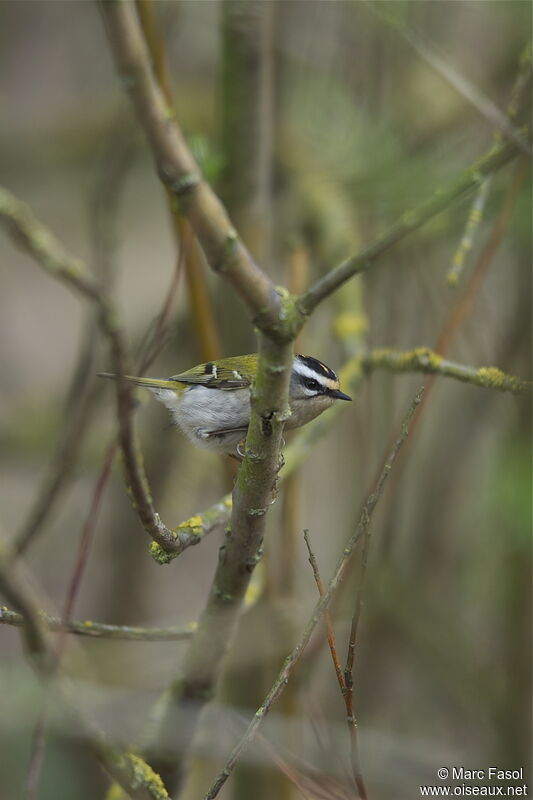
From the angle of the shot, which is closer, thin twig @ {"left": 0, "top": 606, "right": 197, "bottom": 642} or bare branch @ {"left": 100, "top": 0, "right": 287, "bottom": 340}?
bare branch @ {"left": 100, "top": 0, "right": 287, "bottom": 340}

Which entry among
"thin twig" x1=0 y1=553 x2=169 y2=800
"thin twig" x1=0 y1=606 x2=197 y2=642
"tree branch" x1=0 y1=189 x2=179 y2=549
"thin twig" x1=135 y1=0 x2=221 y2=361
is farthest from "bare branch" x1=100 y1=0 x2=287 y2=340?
"thin twig" x1=135 y1=0 x2=221 y2=361

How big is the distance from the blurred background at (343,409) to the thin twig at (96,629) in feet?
1.38

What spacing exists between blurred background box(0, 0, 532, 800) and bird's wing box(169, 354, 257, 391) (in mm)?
172

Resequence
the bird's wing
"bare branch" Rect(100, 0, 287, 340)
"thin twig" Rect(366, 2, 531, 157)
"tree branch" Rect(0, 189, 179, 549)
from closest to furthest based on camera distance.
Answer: "bare branch" Rect(100, 0, 287, 340)
"tree branch" Rect(0, 189, 179, 549)
"thin twig" Rect(366, 2, 531, 157)
the bird's wing

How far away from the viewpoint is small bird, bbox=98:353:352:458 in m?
2.33

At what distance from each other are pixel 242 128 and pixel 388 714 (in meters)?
3.10

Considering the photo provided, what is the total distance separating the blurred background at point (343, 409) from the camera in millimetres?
3021

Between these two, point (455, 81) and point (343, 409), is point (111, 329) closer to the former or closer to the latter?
point (455, 81)

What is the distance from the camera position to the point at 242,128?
319cm

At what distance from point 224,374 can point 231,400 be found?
0.41ft

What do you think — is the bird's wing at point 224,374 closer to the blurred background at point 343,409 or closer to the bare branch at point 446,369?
the blurred background at point 343,409

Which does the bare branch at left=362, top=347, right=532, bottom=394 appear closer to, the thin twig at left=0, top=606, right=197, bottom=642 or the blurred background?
the blurred background

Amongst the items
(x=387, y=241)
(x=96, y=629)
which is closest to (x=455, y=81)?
(x=387, y=241)

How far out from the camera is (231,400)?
2.45 metres
